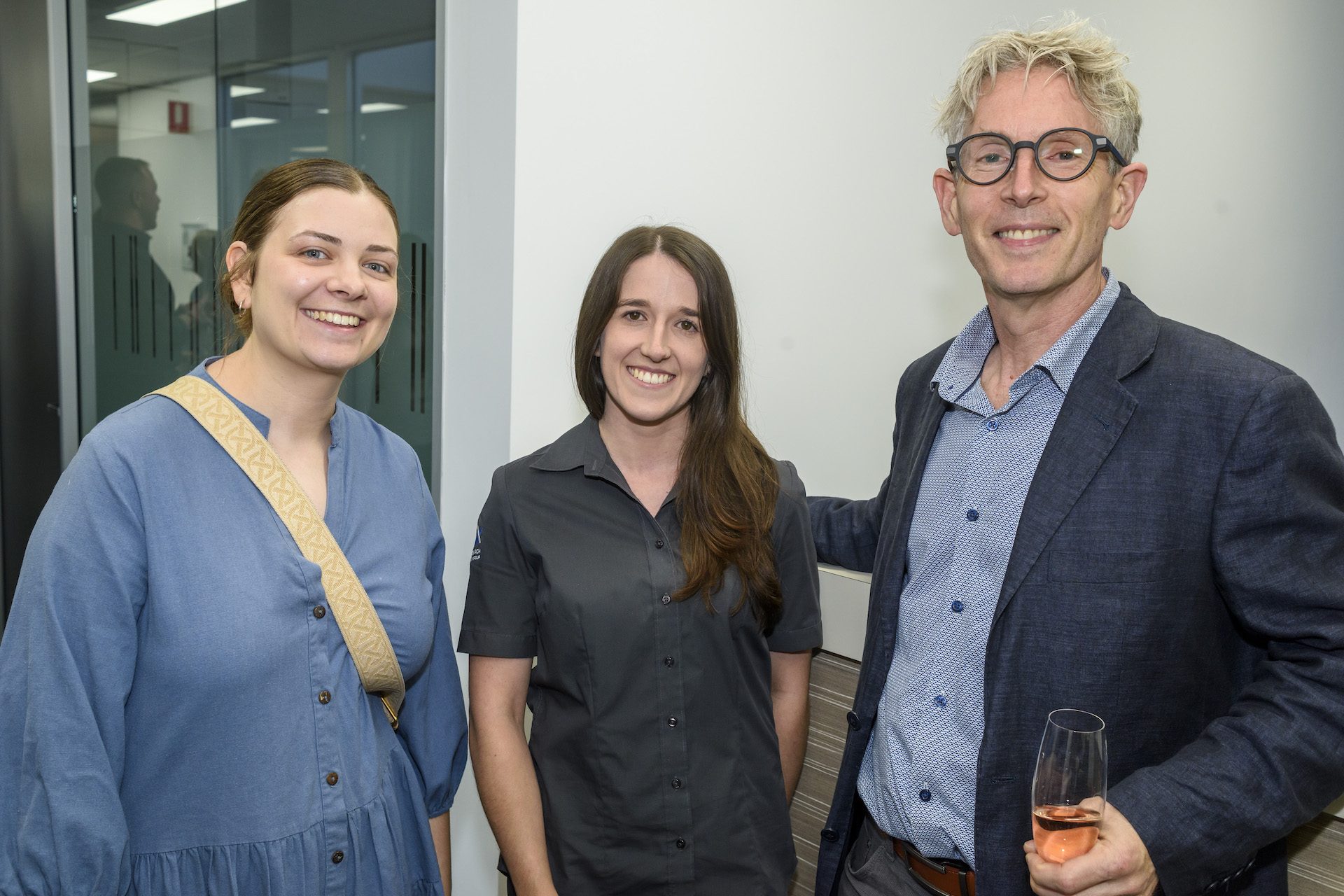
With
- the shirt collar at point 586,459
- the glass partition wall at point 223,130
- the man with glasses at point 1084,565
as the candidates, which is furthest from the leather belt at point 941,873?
the glass partition wall at point 223,130

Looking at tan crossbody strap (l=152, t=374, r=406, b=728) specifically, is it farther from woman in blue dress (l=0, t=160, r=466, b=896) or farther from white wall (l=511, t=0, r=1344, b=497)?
white wall (l=511, t=0, r=1344, b=497)

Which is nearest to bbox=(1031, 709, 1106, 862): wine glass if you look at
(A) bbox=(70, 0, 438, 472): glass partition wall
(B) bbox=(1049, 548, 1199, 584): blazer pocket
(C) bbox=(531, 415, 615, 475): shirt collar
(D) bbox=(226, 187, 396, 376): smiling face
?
(B) bbox=(1049, 548, 1199, 584): blazer pocket

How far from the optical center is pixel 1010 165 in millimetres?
1637

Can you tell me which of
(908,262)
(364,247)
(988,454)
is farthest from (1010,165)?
(908,262)

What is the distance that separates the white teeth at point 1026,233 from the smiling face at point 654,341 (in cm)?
55

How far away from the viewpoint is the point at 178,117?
287cm

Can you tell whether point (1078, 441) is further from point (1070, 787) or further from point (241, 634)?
point (241, 634)

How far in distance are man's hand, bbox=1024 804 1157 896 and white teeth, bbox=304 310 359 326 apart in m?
1.19

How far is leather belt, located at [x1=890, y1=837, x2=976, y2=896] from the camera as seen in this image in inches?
63.6

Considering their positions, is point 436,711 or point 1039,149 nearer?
point 1039,149

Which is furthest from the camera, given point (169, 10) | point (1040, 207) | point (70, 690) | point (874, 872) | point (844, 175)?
point (844, 175)

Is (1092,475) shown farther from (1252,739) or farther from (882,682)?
(882,682)

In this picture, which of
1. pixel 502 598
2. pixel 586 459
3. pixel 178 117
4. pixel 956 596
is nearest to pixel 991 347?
pixel 956 596

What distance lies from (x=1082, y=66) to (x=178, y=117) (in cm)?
230
